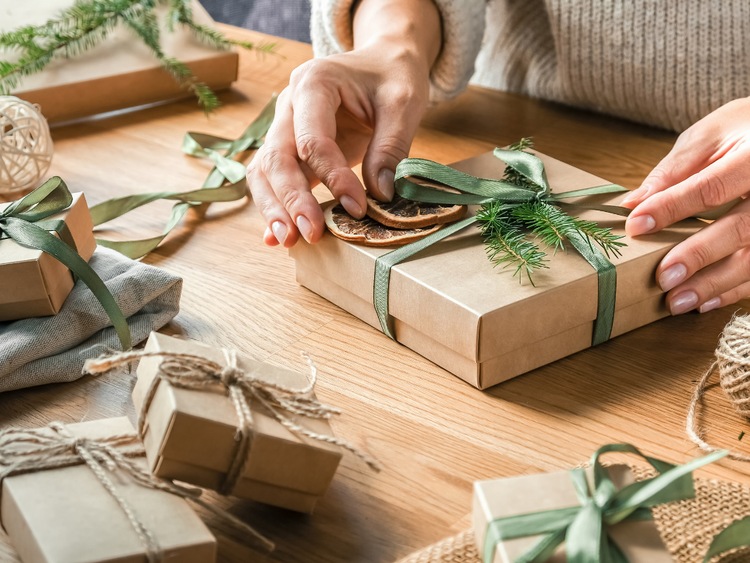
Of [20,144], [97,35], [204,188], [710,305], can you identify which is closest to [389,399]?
[710,305]

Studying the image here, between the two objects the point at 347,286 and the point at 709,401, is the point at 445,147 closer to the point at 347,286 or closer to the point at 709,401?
the point at 347,286

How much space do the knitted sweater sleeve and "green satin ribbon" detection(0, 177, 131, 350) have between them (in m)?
0.56

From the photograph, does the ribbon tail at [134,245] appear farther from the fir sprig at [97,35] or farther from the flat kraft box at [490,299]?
the fir sprig at [97,35]

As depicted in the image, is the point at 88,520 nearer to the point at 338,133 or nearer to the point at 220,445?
the point at 220,445

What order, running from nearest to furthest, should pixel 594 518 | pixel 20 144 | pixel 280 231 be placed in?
1. pixel 594 518
2. pixel 280 231
3. pixel 20 144

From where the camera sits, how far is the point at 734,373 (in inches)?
25.8

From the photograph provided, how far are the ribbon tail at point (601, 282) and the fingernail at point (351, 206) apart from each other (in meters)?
0.19

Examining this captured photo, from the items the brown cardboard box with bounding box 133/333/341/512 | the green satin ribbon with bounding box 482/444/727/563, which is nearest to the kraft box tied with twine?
the brown cardboard box with bounding box 133/333/341/512

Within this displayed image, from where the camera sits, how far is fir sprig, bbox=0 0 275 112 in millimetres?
1180

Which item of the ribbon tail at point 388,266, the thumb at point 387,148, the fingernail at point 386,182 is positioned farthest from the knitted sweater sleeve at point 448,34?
the ribbon tail at point 388,266

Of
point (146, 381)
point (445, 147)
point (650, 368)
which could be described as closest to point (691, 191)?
point (650, 368)

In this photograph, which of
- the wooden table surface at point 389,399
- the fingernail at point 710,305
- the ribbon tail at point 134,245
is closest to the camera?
the wooden table surface at point 389,399

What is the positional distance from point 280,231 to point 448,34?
1.58 feet

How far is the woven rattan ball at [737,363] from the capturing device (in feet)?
2.11
